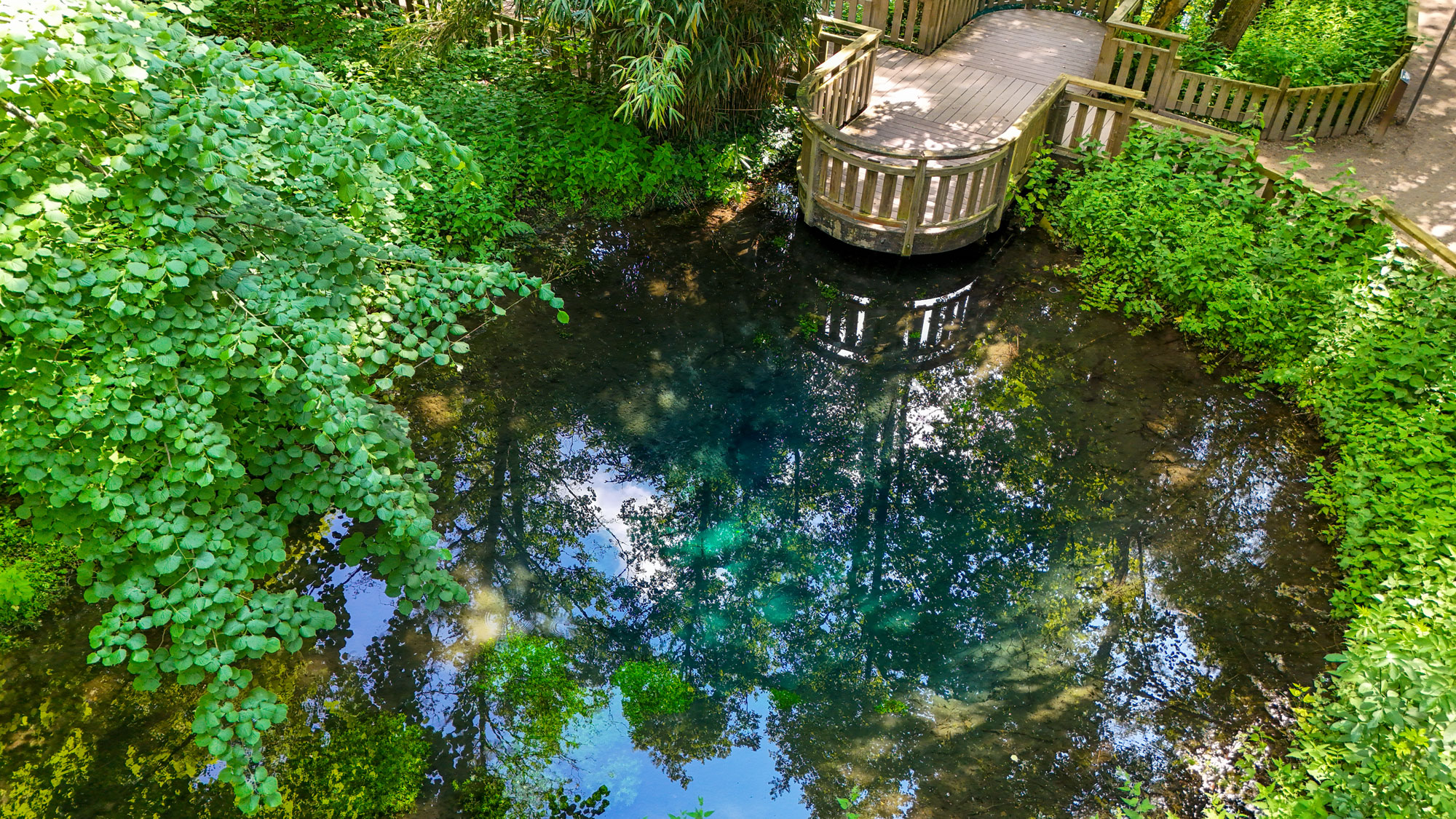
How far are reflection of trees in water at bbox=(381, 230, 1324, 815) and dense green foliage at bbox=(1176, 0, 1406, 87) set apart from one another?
3.90 m

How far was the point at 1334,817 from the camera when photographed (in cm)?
412

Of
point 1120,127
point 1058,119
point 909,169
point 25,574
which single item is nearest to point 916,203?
point 909,169

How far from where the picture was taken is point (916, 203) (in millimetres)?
7863

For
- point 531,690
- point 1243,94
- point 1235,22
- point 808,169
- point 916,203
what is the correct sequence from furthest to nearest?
1. point 1235,22
2. point 1243,94
3. point 808,169
4. point 916,203
5. point 531,690

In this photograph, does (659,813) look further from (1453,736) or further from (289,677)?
(1453,736)

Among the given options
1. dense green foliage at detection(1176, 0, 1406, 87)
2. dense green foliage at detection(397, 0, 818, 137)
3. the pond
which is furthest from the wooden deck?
the pond

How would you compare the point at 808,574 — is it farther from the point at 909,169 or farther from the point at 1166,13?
the point at 1166,13

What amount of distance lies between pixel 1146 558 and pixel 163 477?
5.74 m

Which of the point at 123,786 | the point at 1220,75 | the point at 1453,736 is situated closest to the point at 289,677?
the point at 123,786

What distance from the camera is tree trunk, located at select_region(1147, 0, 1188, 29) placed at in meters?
9.95

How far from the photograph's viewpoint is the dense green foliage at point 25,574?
5230 mm

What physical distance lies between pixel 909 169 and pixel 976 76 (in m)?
2.76

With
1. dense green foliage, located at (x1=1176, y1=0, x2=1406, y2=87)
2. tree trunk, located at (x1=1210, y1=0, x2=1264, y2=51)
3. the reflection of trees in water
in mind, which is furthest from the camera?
tree trunk, located at (x1=1210, y1=0, x2=1264, y2=51)

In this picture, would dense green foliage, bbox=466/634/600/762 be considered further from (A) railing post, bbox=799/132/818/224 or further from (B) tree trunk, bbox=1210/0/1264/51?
(B) tree trunk, bbox=1210/0/1264/51
